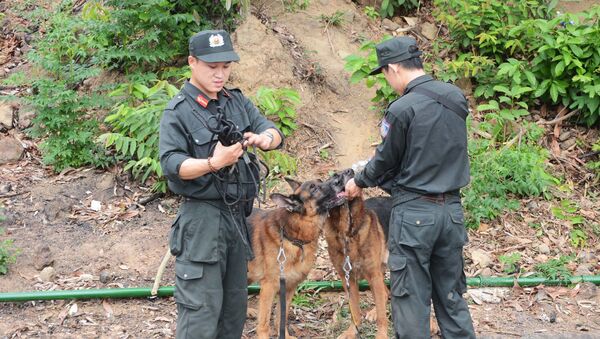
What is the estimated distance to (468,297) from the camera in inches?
285

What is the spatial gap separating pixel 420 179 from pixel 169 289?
9.82ft

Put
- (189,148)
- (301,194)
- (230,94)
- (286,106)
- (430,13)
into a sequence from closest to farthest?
(189,148)
(230,94)
(301,194)
(286,106)
(430,13)

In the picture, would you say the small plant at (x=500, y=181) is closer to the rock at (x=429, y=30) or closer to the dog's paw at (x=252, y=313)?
the rock at (x=429, y=30)

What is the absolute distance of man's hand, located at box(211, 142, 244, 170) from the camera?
14.7ft

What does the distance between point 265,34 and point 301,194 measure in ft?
13.7

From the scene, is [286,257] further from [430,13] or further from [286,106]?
[430,13]

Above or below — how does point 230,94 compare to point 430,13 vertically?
above

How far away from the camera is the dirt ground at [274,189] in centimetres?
685

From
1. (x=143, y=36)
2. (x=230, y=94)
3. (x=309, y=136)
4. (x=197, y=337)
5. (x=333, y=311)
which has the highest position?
(x=230, y=94)

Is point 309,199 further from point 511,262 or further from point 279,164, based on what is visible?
point 511,262

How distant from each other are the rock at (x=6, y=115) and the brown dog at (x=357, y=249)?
17.9 feet

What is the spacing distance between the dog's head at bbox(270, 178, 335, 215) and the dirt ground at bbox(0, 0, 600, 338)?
4.51ft

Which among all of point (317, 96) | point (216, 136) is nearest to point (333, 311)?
point (216, 136)

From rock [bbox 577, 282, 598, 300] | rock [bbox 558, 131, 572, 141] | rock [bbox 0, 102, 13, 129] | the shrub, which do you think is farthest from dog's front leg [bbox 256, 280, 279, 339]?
rock [bbox 558, 131, 572, 141]
